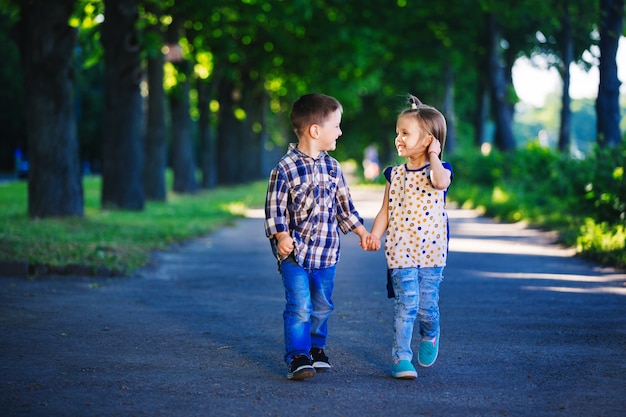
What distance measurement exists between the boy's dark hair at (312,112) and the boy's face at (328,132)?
0.02m

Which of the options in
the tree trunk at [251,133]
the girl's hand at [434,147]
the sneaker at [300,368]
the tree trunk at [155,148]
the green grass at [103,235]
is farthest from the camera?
the tree trunk at [251,133]

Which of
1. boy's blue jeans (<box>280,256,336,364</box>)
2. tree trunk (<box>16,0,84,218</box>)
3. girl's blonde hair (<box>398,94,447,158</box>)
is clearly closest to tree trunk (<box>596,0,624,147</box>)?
tree trunk (<box>16,0,84,218</box>)

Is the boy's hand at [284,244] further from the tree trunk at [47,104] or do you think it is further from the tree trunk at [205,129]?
the tree trunk at [205,129]

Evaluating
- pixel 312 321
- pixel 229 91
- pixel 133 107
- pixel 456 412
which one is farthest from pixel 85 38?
pixel 229 91

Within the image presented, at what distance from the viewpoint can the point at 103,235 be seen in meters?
14.5

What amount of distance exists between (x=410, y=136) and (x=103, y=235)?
9.10m

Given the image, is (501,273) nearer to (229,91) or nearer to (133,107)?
(133,107)

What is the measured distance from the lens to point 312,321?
6.22m

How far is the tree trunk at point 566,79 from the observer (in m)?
24.0

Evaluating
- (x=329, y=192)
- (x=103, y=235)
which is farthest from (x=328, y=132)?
(x=103, y=235)

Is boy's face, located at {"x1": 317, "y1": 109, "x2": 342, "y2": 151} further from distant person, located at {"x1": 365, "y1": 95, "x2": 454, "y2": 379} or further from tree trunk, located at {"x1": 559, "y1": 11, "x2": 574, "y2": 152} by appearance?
tree trunk, located at {"x1": 559, "y1": 11, "x2": 574, "y2": 152}

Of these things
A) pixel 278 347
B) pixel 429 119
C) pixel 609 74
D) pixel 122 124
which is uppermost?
pixel 609 74

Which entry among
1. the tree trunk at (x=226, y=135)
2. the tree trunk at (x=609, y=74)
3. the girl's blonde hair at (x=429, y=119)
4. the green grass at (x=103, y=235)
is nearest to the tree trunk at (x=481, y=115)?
the tree trunk at (x=226, y=135)

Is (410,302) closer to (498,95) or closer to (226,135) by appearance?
(498,95)
